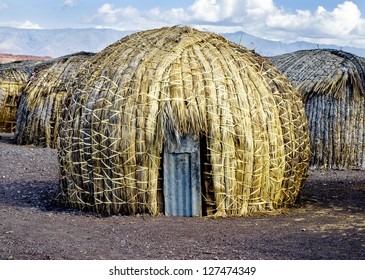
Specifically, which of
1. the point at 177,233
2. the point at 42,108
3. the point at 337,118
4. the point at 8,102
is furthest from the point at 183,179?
the point at 8,102

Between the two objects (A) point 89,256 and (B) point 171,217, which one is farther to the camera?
(B) point 171,217

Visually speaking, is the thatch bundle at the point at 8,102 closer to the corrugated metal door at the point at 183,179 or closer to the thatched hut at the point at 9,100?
the thatched hut at the point at 9,100

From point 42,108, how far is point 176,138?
10781 mm

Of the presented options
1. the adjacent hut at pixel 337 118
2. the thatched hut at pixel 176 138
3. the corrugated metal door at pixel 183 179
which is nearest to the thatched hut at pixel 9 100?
the adjacent hut at pixel 337 118

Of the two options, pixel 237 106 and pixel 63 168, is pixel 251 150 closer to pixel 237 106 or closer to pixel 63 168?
pixel 237 106

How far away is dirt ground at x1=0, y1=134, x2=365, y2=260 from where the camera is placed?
28.6 feet

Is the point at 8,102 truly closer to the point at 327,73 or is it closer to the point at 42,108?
the point at 42,108

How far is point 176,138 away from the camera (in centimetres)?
1063

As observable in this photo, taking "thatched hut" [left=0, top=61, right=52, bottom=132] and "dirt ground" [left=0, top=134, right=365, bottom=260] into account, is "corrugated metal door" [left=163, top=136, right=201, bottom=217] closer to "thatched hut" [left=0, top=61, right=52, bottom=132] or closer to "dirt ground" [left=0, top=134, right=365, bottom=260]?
"dirt ground" [left=0, top=134, right=365, bottom=260]

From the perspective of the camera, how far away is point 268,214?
36.7ft

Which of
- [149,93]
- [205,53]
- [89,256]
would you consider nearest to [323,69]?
[205,53]

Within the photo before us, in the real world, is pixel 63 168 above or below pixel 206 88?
below

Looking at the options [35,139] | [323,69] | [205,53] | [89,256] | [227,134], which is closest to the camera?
[89,256]

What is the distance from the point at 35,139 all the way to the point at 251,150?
36.8 ft
